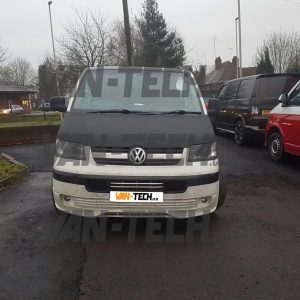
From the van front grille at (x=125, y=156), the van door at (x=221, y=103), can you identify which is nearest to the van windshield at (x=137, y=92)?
the van front grille at (x=125, y=156)

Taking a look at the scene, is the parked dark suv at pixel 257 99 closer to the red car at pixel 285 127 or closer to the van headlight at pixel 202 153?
the red car at pixel 285 127

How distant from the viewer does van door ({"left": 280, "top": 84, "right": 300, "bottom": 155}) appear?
7.81 m

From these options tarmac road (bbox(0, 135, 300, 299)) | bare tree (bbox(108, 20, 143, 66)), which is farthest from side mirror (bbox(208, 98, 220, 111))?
bare tree (bbox(108, 20, 143, 66))

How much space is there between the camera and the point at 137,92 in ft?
17.9

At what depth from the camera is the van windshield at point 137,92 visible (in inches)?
201

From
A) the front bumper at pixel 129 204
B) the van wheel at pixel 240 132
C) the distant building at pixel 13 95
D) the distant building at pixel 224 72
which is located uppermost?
the distant building at pixel 224 72

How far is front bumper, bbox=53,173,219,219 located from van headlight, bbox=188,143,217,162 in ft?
0.84

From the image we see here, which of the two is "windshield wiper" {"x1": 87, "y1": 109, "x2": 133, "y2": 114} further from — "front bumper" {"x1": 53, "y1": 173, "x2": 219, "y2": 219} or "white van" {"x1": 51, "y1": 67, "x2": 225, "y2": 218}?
"front bumper" {"x1": 53, "y1": 173, "x2": 219, "y2": 219}

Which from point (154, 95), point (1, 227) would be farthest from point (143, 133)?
point (1, 227)

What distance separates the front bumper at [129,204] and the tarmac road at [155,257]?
1.18 ft

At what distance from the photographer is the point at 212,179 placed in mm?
4297

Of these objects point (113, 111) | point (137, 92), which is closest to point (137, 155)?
point (113, 111)

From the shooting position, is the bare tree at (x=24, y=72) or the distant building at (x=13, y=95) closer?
the distant building at (x=13, y=95)

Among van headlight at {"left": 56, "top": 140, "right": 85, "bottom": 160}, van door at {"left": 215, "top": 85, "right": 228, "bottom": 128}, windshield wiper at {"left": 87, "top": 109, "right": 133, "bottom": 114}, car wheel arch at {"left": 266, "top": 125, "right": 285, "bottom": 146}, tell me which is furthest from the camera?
van door at {"left": 215, "top": 85, "right": 228, "bottom": 128}
